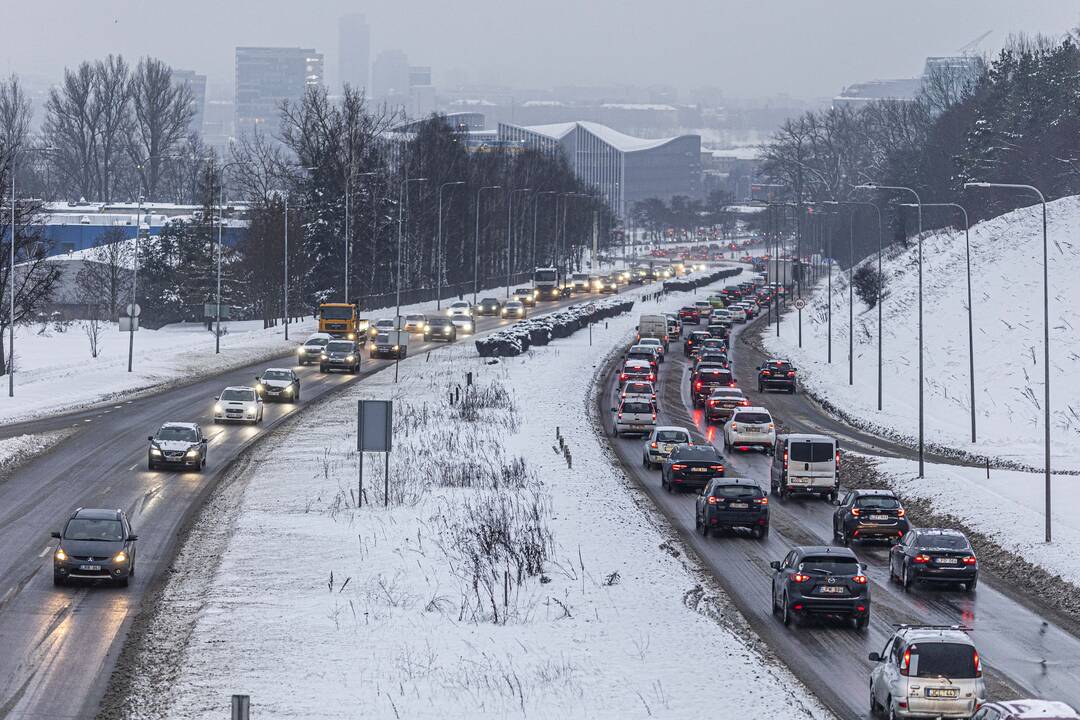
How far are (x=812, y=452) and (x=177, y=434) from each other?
1848 centimetres

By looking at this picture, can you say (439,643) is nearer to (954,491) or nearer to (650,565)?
(650,565)

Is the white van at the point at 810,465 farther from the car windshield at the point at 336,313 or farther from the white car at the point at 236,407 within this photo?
the car windshield at the point at 336,313

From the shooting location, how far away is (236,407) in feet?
194

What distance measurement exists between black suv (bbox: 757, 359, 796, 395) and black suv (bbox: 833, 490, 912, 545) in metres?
41.0

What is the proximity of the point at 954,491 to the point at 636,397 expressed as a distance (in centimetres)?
1767

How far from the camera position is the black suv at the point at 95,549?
104ft

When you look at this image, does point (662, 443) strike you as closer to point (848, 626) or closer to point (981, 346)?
point (848, 626)

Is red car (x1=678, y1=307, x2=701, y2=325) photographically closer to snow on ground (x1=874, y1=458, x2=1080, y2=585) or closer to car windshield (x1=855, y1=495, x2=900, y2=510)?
snow on ground (x1=874, y1=458, x2=1080, y2=585)

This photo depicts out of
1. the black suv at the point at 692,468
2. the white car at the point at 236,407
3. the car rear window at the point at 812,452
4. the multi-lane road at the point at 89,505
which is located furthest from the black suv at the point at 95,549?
the white car at the point at 236,407

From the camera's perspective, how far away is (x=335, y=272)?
12219cm

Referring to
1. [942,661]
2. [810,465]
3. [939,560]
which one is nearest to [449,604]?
[939,560]

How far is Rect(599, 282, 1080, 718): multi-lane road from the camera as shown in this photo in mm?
25266

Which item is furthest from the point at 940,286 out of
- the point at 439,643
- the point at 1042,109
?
the point at 439,643

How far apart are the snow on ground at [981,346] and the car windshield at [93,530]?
113 feet
